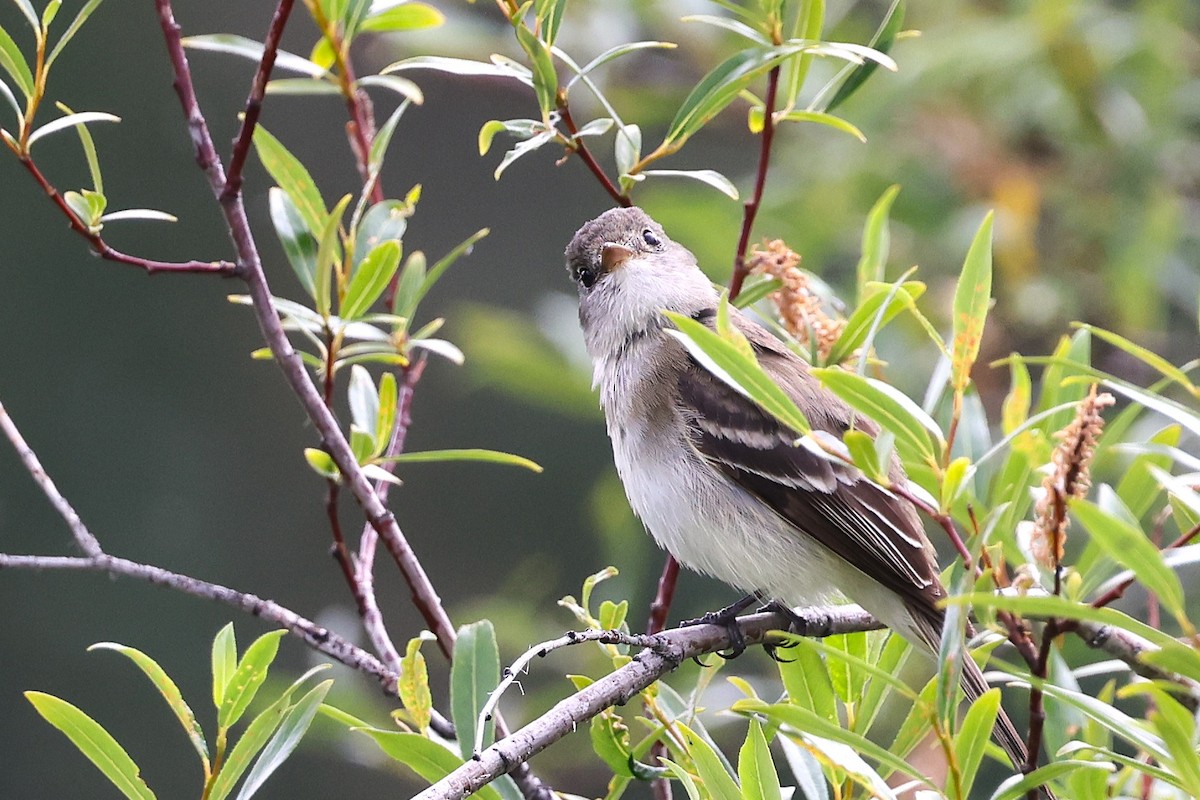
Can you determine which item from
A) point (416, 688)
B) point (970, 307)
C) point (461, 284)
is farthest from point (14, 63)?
point (461, 284)

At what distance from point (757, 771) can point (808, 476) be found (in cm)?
78

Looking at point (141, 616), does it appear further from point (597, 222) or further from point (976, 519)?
point (976, 519)

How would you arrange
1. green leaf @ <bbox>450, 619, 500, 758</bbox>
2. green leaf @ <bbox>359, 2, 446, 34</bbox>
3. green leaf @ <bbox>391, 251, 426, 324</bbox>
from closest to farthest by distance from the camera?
green leaf @ <bbox>450, 619, 500, 758</bbox>, green leaf @ <bbox>359, 2, 446, 34</bbox>, green leaf @ <bbox>391, 251, 426, 324</bbox>

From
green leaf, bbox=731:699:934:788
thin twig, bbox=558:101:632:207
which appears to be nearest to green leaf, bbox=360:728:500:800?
green leaf, bbox=731:699:934:788

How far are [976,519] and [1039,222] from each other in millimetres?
2378

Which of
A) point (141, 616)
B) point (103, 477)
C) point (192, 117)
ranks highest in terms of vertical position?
point (192, 117)

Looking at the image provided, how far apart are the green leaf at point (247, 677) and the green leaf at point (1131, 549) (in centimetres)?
81

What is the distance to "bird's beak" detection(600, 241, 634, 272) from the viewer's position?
2379 millimetres

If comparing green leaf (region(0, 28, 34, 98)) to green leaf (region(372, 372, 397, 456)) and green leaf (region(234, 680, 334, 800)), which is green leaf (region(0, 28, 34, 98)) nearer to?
green leaf (region(372, 372, 397, 456))

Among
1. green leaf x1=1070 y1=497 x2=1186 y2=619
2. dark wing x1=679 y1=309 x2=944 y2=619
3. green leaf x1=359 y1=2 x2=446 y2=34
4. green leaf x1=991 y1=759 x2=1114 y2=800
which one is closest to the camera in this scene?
green leaf x1=1070 y1=497 x2=1186 y2=619

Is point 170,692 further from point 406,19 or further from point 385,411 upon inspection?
point 406,19

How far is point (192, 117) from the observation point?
1.39 m

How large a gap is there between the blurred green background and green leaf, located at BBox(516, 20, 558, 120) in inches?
54.0

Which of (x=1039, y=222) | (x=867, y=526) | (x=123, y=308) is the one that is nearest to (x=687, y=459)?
(x=867, y=526)
